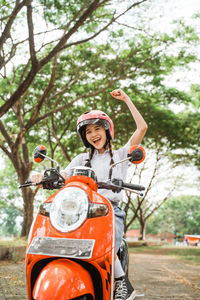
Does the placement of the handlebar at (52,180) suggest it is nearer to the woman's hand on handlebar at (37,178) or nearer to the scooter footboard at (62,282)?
the woman's hand on handlebar at (37,178)

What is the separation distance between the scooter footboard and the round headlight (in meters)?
0.20

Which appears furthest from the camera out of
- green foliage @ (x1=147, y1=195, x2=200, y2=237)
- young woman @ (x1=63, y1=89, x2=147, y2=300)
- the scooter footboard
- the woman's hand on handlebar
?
green foliage @ (x1=147, y1=195, x2=200, y2=237)

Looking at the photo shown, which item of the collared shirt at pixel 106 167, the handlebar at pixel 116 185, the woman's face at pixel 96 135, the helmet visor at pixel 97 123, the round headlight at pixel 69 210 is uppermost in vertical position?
the helmet visor at pixel 97 123

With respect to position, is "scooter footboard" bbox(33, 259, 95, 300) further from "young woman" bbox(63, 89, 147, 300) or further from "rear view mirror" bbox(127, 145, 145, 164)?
"rear view mirror" bbox(127, 145, 145, 164)

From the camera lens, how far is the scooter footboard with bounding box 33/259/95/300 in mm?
1580

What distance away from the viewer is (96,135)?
2.69 meters

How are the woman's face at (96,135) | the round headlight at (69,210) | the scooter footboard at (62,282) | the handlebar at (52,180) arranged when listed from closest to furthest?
the scooter footboard at (62,282) < the round headlight at (69,210) < the handlebar at (52,180) < the woman's face at (96,135)

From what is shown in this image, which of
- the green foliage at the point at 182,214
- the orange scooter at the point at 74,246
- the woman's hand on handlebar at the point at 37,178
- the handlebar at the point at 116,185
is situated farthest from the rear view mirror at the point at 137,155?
the green foliage at the point at 182,214

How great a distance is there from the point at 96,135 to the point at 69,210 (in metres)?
1.03

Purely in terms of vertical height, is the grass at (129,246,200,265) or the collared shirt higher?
the collared shirt

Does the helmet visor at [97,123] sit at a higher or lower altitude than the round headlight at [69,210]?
higher

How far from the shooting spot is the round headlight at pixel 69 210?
5.84ft

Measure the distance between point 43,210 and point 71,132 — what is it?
1332 centimetres

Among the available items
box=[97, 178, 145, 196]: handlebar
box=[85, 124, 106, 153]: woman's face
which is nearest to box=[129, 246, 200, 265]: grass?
box=[85, 124, 106, 153]: woman's face
